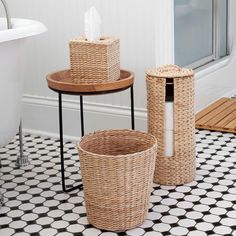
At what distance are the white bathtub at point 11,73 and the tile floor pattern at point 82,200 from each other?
0.27 m

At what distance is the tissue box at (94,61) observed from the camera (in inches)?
98.0

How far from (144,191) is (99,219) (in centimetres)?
20

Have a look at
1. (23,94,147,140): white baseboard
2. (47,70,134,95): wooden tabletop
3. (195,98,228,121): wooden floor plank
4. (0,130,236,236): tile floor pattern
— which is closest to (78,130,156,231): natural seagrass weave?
(0,130,236,236): tile floor pattern

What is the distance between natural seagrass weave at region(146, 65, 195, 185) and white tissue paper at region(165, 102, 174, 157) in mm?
14

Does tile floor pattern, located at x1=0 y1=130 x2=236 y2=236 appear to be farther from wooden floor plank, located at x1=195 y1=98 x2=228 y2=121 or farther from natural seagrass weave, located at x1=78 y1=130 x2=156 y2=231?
wooden floor plank, located at x1=195 y1=98 x2=228 y2=121

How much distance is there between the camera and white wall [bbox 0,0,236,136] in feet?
9.75

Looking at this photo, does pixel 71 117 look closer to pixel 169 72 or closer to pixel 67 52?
pixel 67 52

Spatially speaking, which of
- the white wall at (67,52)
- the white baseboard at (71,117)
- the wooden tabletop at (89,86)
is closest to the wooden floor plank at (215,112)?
the white wall at (67,52)

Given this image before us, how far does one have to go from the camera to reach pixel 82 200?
2.54 metres

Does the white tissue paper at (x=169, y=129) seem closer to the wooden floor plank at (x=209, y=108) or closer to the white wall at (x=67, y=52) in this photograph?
the white wall at (x=67, y=52)

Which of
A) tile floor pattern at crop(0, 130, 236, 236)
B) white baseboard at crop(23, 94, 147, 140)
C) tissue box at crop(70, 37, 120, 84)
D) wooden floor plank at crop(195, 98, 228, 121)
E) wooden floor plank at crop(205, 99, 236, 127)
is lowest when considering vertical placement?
tile floor pattern at crop(0, 130, 236, 236)

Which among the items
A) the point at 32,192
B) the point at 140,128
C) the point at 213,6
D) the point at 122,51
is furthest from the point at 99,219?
the point at 213,6

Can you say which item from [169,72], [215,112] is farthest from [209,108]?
[169,72]

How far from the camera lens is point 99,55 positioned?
2.50 meters
